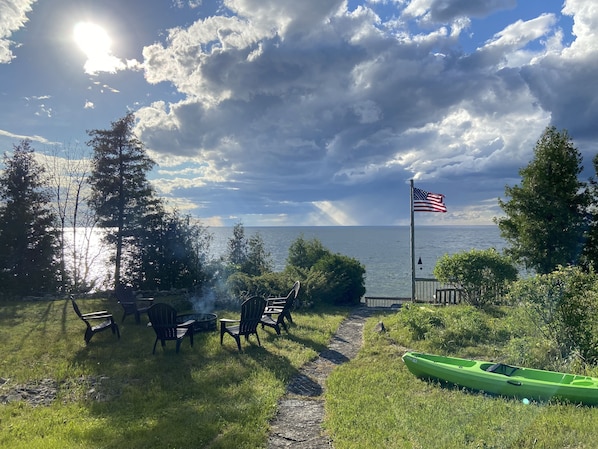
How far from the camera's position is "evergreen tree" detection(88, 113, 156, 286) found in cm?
1630

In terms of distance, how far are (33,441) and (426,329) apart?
7368mm

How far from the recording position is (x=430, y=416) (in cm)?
466

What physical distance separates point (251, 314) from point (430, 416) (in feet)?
14.1

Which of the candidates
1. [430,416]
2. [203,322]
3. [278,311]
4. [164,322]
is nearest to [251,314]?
[164,322]

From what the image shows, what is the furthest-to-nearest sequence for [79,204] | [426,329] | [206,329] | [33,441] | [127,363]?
[79,204] → [206,329] → [426,329] → [127,363] → [33,441]

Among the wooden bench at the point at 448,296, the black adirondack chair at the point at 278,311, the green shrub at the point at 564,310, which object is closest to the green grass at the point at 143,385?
the black adirondack chair at the point at 278,311

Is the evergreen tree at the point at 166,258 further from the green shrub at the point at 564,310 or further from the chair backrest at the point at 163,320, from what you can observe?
the green shrub at the point at 564,310

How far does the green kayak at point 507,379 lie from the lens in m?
4.98

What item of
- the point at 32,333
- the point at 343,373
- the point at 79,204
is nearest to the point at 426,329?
the point at 343,373

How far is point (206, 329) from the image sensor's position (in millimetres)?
9328

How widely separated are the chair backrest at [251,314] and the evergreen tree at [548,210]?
11.9 m

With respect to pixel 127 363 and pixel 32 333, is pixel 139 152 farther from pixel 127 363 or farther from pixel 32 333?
pixel 127 363

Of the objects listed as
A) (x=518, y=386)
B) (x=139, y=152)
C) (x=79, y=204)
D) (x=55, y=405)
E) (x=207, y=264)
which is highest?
(x=139, y=152)

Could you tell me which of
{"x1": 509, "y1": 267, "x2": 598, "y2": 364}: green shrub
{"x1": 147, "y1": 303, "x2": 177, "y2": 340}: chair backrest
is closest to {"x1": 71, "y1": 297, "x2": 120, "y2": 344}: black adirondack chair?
{"x1": 147, "y1": 303, "x2": 177, "y2": 340}: chair backrest
